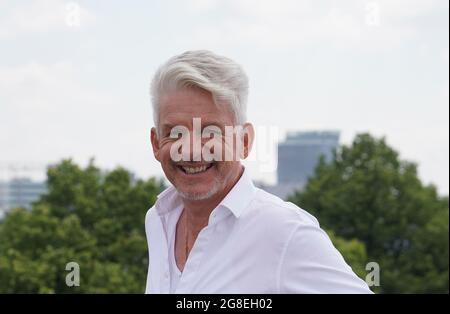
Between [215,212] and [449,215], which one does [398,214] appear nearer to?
[449,215]

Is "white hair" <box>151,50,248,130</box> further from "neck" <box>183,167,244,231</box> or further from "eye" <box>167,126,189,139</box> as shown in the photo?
"neck" <box>183,167,244,231</box>

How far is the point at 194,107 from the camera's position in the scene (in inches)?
102

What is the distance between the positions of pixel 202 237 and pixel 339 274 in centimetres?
42

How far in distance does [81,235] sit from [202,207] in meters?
A: 26.4

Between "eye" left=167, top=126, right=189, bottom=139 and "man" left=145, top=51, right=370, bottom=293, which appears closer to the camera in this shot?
"man" left=145, top=51, right=370, bottom=293

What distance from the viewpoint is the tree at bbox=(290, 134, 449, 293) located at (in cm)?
3262

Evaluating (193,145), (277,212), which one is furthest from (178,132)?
(277,212)

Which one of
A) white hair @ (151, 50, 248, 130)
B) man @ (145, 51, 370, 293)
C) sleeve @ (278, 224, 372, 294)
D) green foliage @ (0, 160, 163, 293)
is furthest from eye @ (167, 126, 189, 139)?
green foliage @ (0, 160, 163, 293)

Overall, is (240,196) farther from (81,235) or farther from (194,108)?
(81,235)

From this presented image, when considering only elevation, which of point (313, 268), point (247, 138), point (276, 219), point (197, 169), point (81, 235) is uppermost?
point (81, 235)

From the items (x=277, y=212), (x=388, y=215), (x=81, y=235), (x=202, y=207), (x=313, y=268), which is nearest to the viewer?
(x=313, y=268)

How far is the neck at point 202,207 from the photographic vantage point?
8.93 ft
